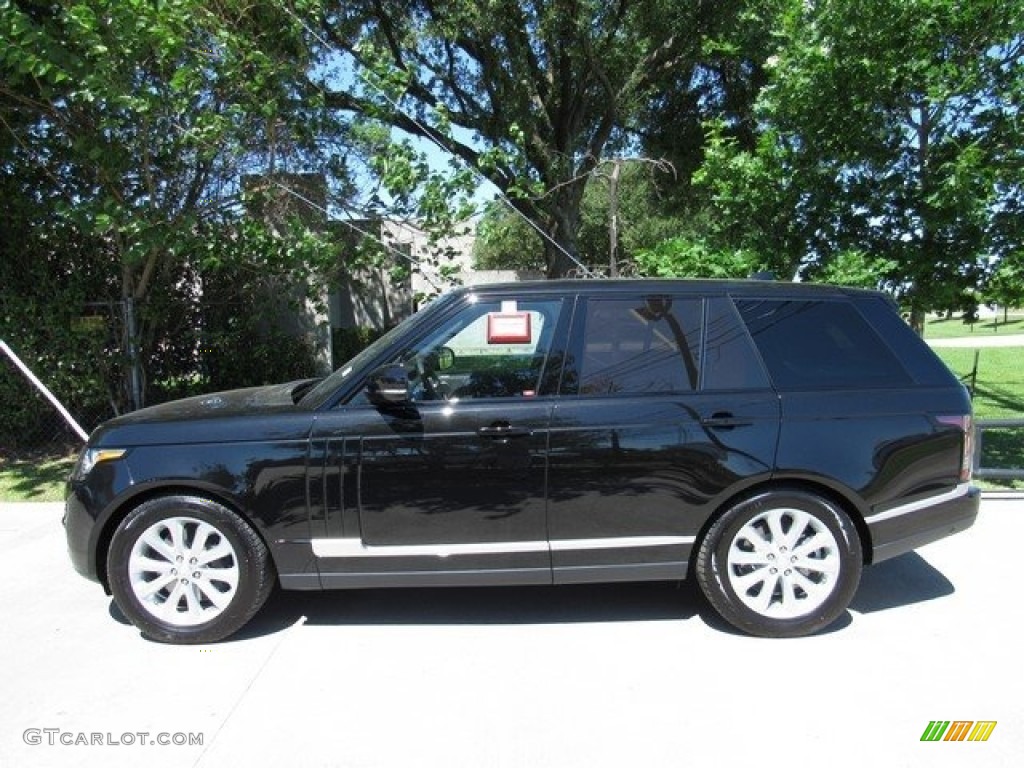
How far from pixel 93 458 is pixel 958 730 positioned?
4154mm

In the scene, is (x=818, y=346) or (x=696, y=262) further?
(x=696, y=262)

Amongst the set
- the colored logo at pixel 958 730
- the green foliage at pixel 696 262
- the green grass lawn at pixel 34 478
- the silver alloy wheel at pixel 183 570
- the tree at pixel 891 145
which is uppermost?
the tree at pixel 891 145

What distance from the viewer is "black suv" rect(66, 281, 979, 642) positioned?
375 centimetres

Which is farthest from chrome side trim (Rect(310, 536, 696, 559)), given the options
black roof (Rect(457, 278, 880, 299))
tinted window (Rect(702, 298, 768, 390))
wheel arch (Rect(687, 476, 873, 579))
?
black roof (Rect(457, 278, 880, 299))

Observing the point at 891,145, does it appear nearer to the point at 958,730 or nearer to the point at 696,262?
the point at 696,262

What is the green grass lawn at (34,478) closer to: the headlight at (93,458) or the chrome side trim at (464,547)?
the headlight at (93,458)

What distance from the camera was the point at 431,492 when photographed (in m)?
3.74

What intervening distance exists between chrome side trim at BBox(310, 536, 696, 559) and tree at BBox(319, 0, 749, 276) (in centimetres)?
743

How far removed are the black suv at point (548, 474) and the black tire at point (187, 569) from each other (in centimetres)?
1

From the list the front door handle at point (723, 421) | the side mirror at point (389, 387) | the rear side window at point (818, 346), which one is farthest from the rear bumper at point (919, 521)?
the side mirror at point (389, 387)

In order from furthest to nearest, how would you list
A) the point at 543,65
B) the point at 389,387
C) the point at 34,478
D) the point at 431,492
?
the point at 543,65
the point at 34,478
the point at 431,492
the point at 389,387

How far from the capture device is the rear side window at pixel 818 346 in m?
3.96

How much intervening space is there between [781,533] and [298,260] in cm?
552

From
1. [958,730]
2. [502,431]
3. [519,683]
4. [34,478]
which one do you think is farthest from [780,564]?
[34,478]
